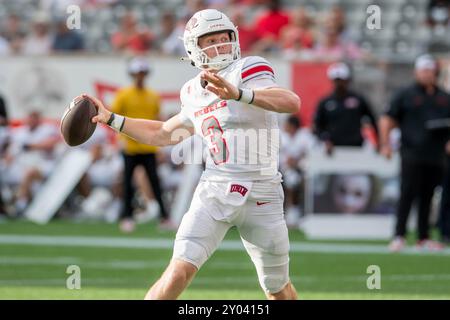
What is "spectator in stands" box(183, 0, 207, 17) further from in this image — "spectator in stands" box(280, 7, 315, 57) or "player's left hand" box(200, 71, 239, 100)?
"player's left hand" box(200, 71, 239, 100)

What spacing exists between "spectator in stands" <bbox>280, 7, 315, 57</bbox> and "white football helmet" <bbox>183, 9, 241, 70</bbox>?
9259mm

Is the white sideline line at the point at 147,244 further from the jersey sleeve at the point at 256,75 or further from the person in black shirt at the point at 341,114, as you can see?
the jersey sleeve at the point at 256,75

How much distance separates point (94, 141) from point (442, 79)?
15.9 feet

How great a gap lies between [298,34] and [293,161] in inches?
80.6

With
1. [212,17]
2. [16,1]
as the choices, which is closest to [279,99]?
[212,17]

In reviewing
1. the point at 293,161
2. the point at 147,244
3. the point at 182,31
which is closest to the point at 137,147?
the point at 147,244

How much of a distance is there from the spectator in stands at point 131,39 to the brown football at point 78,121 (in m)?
10.2

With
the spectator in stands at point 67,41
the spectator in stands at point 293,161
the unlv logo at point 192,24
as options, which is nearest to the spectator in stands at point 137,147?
the spectator in stands at point 293,161

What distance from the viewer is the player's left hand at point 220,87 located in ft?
20.2

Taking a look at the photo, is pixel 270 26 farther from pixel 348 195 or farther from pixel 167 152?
pixel 348 195

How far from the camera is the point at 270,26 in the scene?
17094 mm

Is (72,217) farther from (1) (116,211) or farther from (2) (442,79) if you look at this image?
(2) (442,79)

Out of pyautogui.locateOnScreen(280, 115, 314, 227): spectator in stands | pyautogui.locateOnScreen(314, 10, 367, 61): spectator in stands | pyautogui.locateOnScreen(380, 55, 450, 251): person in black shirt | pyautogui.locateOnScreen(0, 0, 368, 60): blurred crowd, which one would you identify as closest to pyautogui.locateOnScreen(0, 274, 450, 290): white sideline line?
pyautogui.locateOnScreen(380, 55, 450, 251): person in black shirt

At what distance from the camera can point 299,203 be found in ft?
49.5
